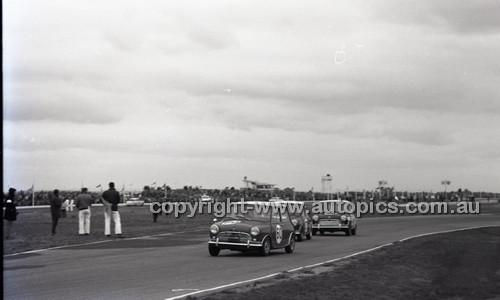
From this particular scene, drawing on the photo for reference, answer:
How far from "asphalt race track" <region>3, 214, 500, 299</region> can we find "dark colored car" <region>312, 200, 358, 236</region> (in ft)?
20.2

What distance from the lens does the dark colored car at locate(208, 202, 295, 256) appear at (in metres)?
17.5

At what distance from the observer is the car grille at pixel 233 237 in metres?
17.5

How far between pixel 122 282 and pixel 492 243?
17250 millimetres

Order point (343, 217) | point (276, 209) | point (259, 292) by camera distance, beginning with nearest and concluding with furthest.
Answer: point (259, 292) < point (276, 209) < point (343, 217)

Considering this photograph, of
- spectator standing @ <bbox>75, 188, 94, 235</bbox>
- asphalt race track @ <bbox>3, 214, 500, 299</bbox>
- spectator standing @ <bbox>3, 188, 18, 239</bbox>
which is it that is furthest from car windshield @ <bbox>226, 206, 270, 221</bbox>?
spectator standing @ <bbox>75, 188, 94, 235</bbox>

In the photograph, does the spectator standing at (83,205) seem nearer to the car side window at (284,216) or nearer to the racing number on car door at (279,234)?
the car side window at (284,216)

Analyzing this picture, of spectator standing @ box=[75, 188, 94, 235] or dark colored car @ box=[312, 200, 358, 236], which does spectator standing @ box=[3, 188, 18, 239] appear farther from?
dark colored car @ box=[312, 200, 358, 236]

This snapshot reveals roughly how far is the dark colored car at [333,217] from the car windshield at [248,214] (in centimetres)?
1031

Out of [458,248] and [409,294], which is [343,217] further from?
[409,294]

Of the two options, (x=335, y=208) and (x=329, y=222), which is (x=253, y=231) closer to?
(x=329, y=222)

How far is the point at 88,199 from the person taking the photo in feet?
81.2

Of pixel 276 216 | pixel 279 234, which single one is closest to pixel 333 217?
pixel 276 216

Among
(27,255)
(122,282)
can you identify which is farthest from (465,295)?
(27,255)

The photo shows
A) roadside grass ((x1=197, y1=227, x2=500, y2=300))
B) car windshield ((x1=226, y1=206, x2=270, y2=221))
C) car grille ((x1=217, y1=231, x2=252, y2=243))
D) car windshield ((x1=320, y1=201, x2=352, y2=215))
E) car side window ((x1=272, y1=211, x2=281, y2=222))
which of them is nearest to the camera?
roadside grass ((x1=197, y1=227, x2=500, y2=300))
